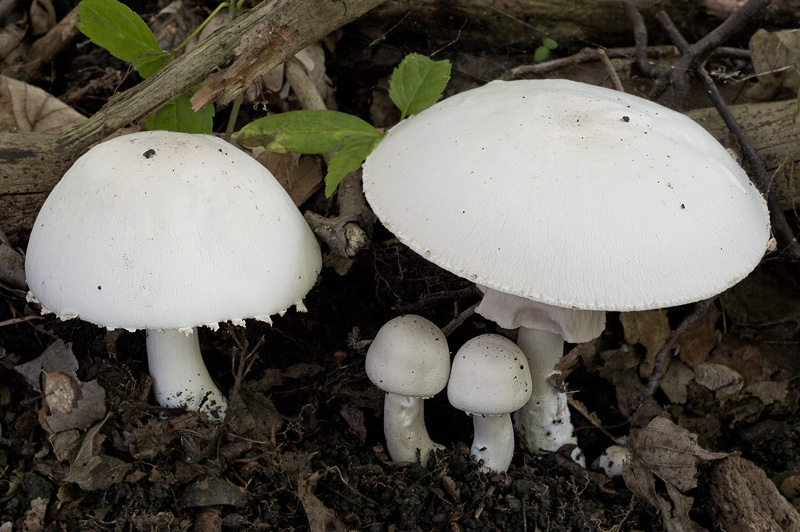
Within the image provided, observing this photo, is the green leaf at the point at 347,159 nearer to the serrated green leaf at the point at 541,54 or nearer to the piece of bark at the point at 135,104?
the piece of bark at the point at 135,104

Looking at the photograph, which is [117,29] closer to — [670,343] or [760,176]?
[670,343]

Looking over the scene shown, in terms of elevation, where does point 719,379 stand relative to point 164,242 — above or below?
below

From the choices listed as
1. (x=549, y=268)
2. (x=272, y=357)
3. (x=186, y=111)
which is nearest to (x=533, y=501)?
(x=549, y=268)

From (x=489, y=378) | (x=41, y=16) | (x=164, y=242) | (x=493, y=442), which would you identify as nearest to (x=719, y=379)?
(x=493, y=442)

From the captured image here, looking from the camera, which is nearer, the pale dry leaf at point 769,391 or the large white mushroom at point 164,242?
the large white mushroom at point 164,242

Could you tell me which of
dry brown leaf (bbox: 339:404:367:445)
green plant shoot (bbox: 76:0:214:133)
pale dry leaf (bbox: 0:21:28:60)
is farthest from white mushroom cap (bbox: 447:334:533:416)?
pale dry leaf (bbox: 0:21:28:60)

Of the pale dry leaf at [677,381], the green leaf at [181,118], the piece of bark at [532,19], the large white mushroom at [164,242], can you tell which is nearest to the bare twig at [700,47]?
the piece of bark at [532,19]

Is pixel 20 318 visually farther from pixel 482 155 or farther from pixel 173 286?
pixel 482 155
